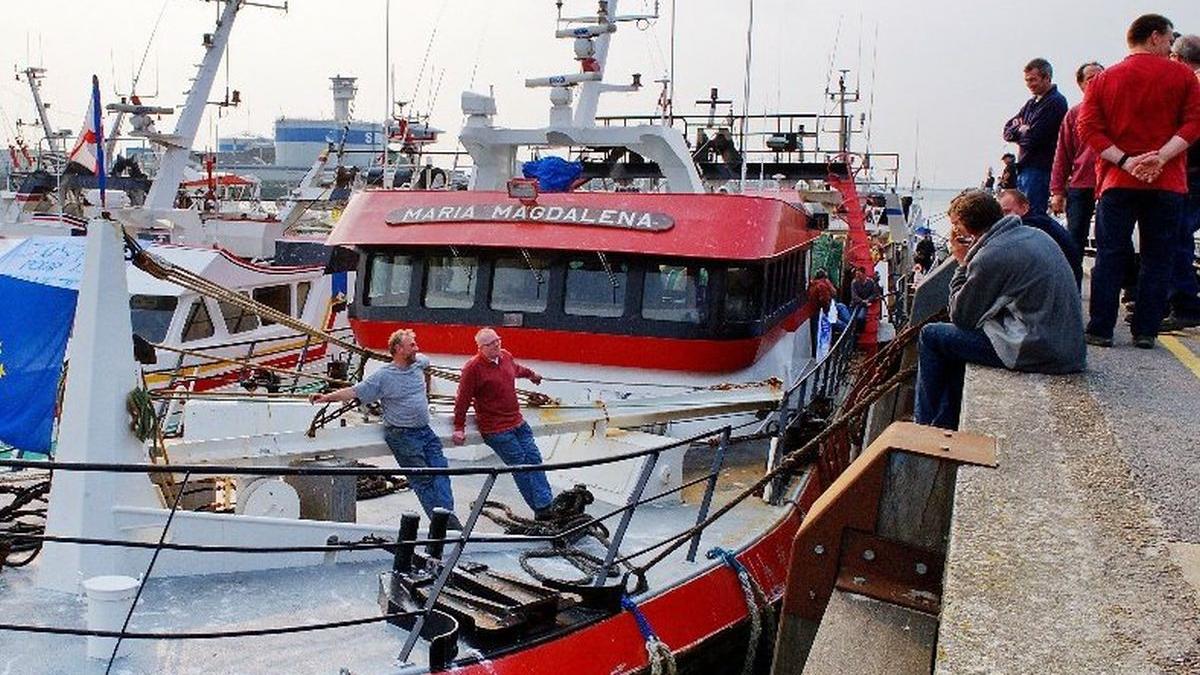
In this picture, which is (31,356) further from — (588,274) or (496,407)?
(588,274)

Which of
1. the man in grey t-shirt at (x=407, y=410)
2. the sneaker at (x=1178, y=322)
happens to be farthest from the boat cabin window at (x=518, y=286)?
the sneaker at (x=1178, y=322)

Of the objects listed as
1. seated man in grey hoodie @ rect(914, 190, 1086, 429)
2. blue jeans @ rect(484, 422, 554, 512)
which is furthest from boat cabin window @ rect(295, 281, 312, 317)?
seated man in grey hoodie @ rect(914, 190, 1086, 429)

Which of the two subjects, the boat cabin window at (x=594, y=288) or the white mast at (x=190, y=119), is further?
the white mast at (x=190, y=119)

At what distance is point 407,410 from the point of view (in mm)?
6469

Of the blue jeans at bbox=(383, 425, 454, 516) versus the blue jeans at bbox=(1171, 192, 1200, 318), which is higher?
the blue jeans at bbox=(1171, 192, 1200, 318)

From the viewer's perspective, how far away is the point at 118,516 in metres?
5.27

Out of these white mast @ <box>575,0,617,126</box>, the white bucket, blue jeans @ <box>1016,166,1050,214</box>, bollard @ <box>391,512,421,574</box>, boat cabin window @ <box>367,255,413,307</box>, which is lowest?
the white bucket

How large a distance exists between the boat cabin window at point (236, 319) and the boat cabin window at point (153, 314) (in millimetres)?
799

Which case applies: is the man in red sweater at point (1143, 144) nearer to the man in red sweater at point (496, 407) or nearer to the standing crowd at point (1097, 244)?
the standing crowd at point (1097, 244)

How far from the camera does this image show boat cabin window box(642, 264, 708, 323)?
843 cm

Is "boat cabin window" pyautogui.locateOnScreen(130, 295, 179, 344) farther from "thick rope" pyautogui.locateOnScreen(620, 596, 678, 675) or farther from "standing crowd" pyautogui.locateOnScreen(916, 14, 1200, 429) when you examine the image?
"standing crowd" pyautogui.locateOnScreen(916, 14, 1200, 429)

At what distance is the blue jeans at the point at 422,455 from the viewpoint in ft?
21.3

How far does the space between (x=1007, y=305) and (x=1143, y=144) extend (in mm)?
1288

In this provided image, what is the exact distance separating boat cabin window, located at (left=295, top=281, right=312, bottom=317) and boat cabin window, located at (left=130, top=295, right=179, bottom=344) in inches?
126
